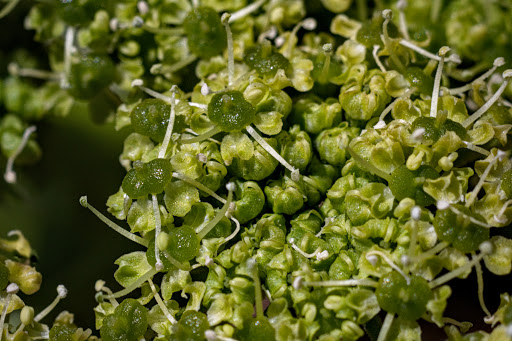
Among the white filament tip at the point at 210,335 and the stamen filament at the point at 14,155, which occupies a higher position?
the white filament tip at the point at 210,335

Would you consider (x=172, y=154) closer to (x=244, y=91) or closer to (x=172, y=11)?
(x=244, y=91)

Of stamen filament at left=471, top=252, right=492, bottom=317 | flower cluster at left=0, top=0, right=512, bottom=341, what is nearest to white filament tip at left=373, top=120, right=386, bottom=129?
flower cluster at left=0, top=0, right=512, bottom=341

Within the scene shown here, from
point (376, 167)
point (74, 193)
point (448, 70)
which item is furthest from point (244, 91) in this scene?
point (74, 193)

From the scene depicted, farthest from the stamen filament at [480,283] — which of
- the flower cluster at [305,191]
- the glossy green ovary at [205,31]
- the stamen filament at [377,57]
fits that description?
the glossy green ovary at [205,31]

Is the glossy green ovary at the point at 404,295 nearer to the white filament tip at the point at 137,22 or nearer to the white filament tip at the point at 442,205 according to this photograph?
the white filament tip at the point at 442,205

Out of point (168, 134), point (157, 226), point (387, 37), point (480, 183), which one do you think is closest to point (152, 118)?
point (168, 134)

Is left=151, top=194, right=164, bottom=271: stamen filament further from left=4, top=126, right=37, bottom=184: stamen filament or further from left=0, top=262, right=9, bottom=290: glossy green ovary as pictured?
left=4, top=126, right=37, bottom=184: stamen filament

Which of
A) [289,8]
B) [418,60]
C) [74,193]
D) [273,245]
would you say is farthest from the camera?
[74,193]
